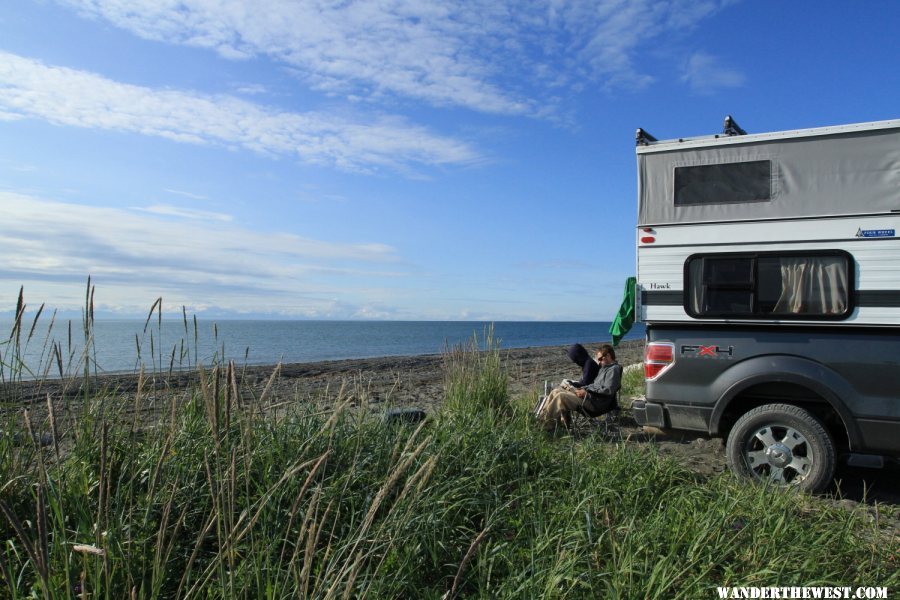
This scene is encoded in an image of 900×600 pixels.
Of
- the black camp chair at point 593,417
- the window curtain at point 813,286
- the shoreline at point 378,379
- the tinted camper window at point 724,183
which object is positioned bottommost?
the shoreline at point 378,379

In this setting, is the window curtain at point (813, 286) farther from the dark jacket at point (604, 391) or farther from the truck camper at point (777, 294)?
the dark jacket at point (604, 391)

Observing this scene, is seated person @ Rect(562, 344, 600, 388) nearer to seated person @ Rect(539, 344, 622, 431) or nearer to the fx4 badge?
seated person @ Rect(539, 344, 622, 431)

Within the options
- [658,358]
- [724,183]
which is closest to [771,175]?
[724,183]

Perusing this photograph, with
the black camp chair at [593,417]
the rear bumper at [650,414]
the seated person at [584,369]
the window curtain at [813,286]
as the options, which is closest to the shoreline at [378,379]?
the seated person at [584,369]

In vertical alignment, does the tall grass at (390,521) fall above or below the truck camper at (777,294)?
below

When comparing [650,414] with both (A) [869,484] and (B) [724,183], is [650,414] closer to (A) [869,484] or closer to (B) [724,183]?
(A) [869,484]

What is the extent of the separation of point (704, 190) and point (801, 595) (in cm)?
388

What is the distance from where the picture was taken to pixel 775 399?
541 centimetres

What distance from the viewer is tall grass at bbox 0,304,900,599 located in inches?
104

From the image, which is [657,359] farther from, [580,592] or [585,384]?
[580,592]

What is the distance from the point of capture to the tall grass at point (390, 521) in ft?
8.64

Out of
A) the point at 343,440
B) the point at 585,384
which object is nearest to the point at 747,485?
the point at 343,440

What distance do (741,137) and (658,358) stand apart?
7.36 ft

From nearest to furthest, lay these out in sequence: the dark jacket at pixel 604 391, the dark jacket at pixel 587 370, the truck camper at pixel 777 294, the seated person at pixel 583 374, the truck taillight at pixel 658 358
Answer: the truck camper at pixel 777 294 → the truck taillight at pixel 658 358 → the dark jacket at pixel 604 391 → the seated person at pixel 583 374 → the dark jacket at pixel 587 370
